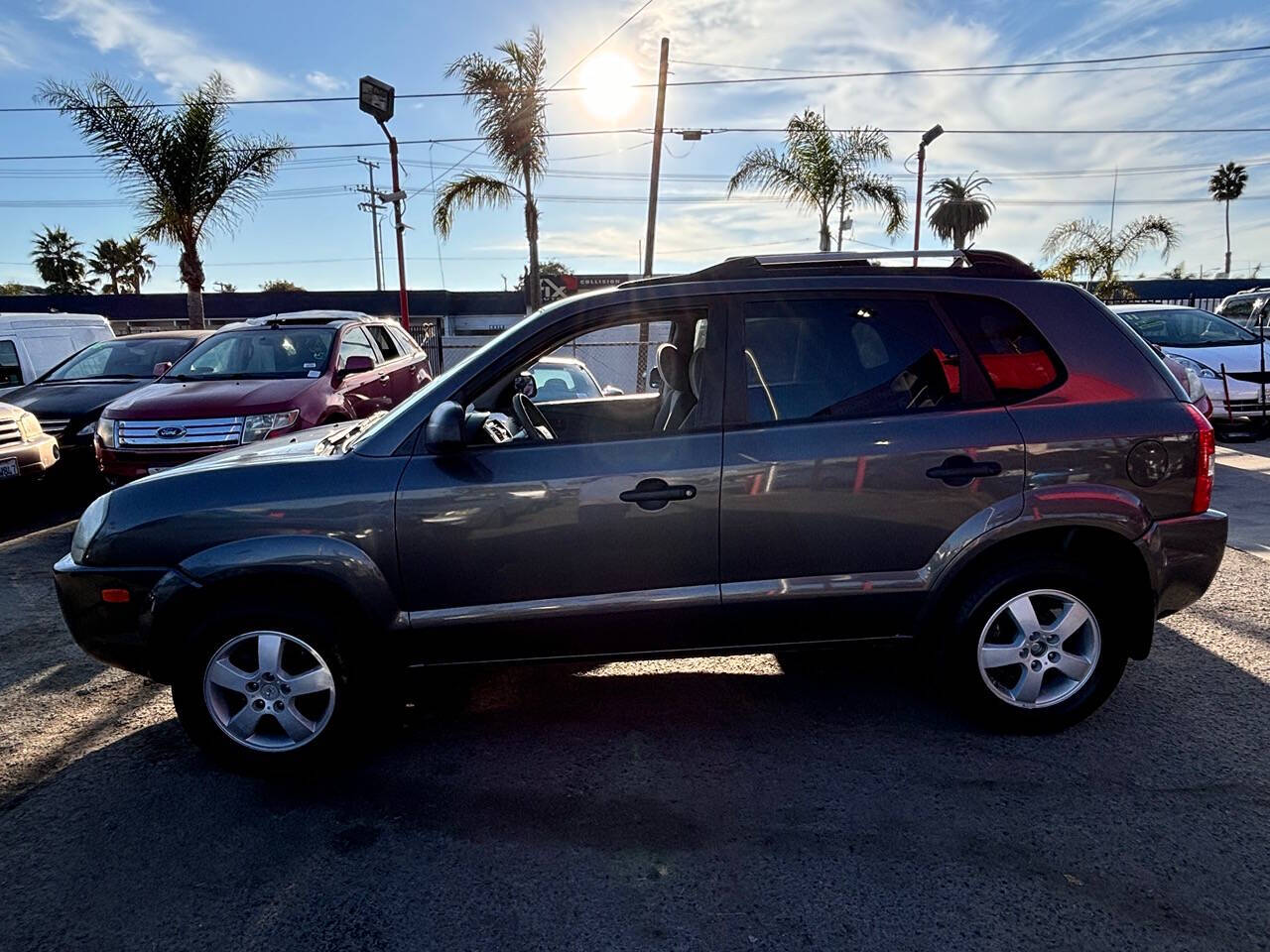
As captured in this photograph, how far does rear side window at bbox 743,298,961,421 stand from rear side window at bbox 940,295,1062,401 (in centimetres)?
11

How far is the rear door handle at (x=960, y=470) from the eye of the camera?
10.3 feet

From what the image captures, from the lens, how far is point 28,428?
7.62 metres

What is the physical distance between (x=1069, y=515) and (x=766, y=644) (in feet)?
4.15

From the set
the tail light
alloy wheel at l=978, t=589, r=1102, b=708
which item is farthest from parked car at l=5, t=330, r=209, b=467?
the tail light

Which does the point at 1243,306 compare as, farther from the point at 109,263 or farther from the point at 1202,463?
the point at 109,263

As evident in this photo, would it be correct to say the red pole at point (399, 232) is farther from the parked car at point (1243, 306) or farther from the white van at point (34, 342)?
the parked car at point (1243, 306)

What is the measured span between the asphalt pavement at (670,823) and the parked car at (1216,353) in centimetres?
869

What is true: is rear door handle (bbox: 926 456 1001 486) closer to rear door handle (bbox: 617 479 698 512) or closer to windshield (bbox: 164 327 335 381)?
rear door handle (bbox: 617 479 698 512)

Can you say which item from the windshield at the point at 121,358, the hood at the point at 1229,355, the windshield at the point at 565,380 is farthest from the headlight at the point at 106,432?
the hood at the point at 1229,355

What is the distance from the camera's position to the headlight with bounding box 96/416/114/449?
22.4 ft

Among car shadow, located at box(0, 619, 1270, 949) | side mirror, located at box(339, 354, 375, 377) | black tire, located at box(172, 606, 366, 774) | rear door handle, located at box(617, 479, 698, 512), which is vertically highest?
side mirror, located at box(339, 354, 375, 377)

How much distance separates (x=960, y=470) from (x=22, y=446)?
26.4 feet

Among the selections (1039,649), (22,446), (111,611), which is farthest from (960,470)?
(22,446)

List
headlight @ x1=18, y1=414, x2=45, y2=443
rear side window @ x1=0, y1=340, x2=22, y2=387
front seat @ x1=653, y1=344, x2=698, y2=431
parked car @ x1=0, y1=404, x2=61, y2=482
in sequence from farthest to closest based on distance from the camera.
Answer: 1. rear side window @ x1=0, y1=340, x2=22, y2=387
2. headlight @ x1=18, y1=414, x2=45, y2=443
3. parked car @ x1=0, y1=404, x2=61, y2=482
4. front seat @ x1=653, y1=344, x2=698, y2=431
